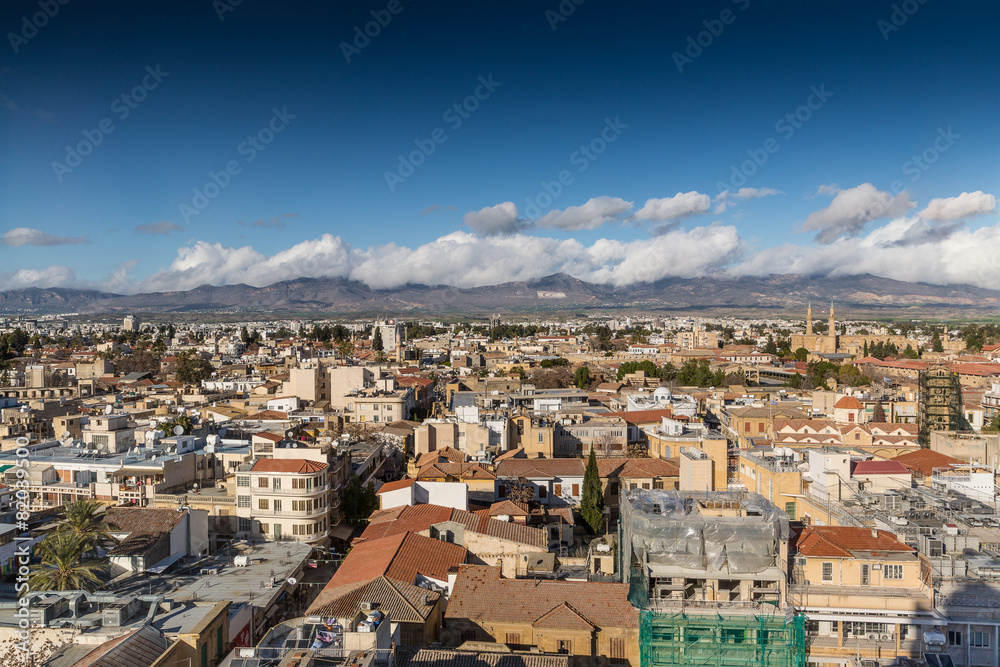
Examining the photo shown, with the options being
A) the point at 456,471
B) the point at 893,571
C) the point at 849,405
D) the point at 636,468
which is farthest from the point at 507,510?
the point at 849,405

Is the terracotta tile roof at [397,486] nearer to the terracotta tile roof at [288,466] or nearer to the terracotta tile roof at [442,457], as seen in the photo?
the terracotta tile roof at [288,466]

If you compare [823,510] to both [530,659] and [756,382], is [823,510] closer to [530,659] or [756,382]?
[530,659]

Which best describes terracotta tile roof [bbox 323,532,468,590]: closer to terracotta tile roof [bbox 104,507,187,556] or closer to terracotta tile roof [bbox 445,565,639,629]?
terracotta tile roof [bbox 445,565,639,629]

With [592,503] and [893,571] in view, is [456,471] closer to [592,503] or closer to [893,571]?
[592,503]

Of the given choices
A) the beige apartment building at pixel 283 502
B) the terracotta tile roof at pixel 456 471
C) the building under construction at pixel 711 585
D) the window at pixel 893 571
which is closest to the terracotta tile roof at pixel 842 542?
the window at pixel 893 571

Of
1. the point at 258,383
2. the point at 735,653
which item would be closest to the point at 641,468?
the point at 735,653

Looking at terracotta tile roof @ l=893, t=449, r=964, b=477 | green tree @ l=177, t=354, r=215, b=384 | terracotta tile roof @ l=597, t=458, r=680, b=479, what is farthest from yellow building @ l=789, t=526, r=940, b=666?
green tree @ l=177, t=354, r=215, b=384

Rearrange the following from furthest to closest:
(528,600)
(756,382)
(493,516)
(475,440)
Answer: (756,382) → (475,440) → (493,516) → (528,600)
